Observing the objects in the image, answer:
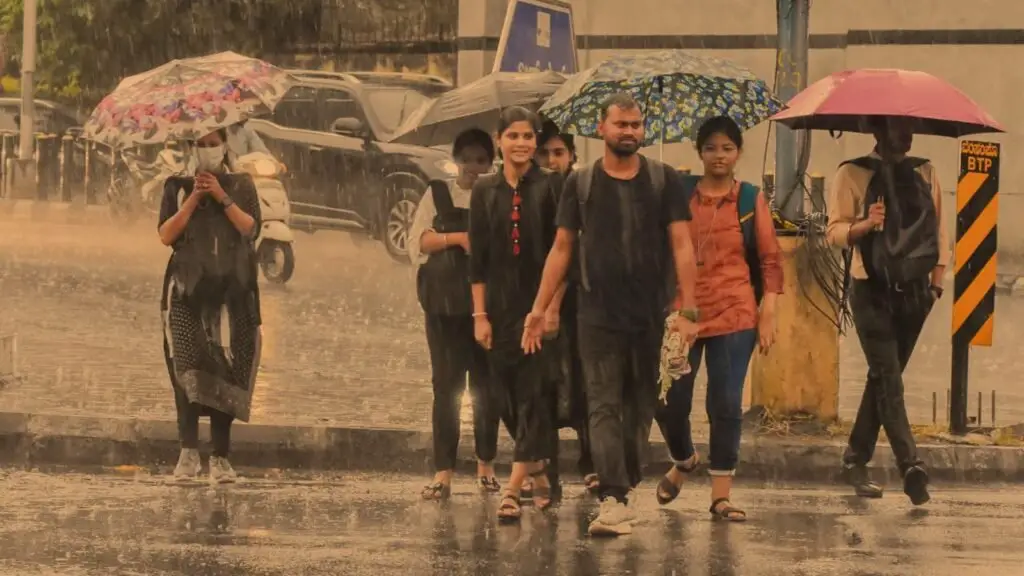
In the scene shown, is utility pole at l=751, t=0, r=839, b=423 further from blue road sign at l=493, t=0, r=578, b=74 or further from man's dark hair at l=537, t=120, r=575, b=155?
blue road sign at l=493, t=0, r=578, b=74

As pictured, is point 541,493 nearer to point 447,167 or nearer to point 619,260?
point 619,260

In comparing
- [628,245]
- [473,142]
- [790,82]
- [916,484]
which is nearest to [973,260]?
[790,82]

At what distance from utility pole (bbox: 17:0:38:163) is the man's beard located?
2615 centimetres

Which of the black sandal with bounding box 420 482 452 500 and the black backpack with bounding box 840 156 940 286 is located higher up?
the black backpack with bounding box 840 156 940 286


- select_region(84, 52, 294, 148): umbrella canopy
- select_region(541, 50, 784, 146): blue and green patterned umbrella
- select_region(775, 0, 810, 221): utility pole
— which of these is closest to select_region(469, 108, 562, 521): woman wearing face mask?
select_region(541, 50, 784, 146): blue and green patterned umbrella

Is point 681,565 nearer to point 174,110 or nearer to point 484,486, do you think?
point 484,486

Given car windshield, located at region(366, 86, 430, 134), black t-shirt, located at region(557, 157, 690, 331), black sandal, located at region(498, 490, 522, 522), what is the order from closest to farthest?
black t-shirt, located at region(557, 157, 690, 331) → black sandal, located at region(498, 490, 522, 522) → car windshield, located at region(366, 86, 430, 134)

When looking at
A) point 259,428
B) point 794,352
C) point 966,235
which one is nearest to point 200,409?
point 259,428

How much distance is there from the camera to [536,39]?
14.7 metres

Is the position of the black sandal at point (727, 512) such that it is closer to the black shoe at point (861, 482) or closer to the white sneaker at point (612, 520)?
the white sneaker at point (612, 520)

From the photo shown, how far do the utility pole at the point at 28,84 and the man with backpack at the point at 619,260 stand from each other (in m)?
26.1

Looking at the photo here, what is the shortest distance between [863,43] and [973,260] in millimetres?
14582

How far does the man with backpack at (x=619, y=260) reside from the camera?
31.2ft

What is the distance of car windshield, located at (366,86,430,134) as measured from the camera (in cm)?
2528
